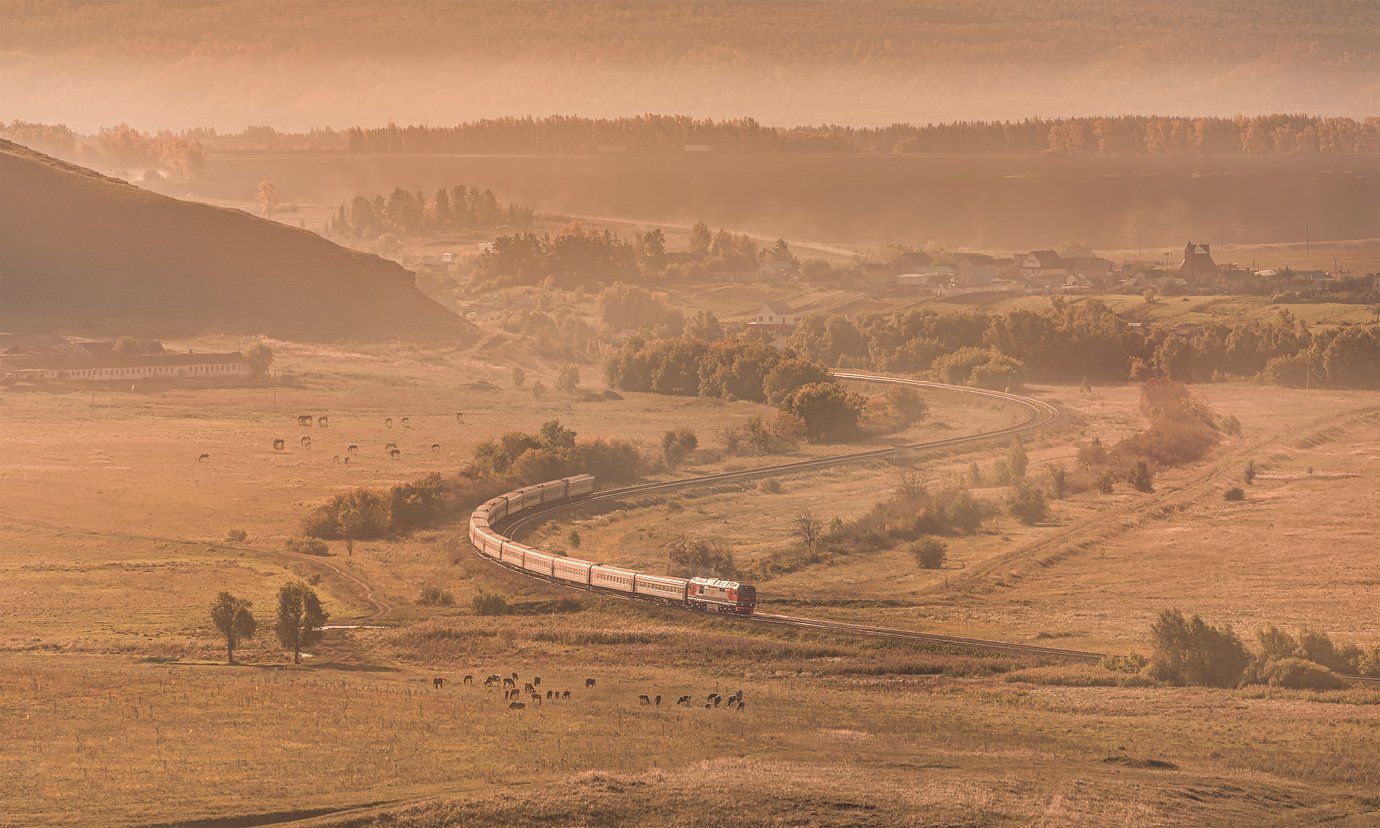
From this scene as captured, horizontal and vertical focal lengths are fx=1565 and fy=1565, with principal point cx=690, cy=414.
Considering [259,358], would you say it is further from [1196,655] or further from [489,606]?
[1196,655]

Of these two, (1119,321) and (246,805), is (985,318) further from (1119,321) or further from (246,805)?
(246,805)

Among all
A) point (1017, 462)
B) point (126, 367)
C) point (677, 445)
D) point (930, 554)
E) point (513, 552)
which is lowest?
point (930, 554)

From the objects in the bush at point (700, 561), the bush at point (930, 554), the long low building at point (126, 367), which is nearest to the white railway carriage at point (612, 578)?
the bush at point (700, 561)

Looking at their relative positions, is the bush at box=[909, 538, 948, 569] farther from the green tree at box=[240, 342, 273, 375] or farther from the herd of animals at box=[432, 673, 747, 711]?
the green tree at box=[240, 342, 273, 375]

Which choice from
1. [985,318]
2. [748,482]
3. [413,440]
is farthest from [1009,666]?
[985,318]

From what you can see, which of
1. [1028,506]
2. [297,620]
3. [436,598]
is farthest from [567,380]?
[297,620]

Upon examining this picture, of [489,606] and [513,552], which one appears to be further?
[513,552]
